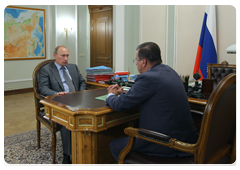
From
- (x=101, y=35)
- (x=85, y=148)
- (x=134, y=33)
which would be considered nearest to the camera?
(x=85, y=148)

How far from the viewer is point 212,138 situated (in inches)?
54.4

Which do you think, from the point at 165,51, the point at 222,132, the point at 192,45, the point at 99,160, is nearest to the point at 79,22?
the point at 165,51

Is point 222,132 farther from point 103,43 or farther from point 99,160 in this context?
point 103,43

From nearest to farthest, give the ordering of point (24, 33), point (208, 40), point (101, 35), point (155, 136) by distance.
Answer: point (155, 136)
point (208, 40)
point (24, 33)
point (101, 35)

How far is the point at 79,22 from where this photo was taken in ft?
26.8

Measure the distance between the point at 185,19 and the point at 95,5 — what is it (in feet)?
12.1

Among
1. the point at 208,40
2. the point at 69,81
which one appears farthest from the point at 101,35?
the point at 69,81

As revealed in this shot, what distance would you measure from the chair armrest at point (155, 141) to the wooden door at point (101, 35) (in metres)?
5.90

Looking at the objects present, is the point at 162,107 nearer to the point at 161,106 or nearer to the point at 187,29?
the point at 161,106

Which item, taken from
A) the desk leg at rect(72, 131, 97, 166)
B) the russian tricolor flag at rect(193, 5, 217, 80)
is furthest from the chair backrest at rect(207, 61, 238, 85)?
the desk leg at rect(72, 131, 97, 166)

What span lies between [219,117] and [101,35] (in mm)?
6685

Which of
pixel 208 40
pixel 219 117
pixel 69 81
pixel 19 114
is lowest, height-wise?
pixel 19 114

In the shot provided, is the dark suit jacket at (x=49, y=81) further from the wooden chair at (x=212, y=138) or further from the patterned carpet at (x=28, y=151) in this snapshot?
the wooden chair at (x=212, y=138)

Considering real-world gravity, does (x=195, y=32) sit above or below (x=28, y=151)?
above
